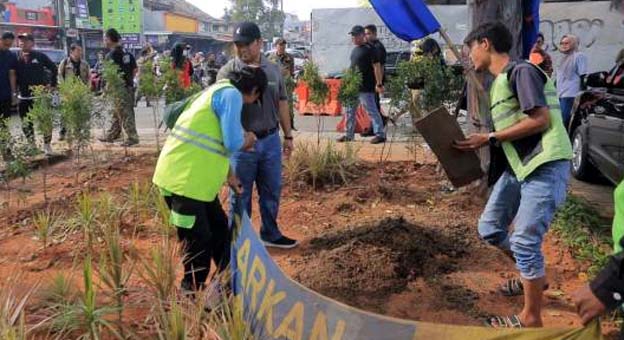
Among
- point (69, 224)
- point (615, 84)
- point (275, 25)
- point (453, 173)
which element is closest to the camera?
point (453, 173)

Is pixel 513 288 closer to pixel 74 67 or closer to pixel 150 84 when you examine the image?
pixel 150 84

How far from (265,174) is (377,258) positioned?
1.06 metres

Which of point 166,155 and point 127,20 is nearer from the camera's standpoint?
point 166,155

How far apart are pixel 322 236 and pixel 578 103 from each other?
4208mm

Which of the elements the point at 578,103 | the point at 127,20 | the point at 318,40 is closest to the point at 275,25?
the point at 127,20

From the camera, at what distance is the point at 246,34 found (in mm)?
4277

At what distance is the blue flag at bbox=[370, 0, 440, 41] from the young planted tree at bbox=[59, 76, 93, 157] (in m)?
3.53

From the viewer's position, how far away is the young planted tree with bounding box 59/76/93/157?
22.6ft

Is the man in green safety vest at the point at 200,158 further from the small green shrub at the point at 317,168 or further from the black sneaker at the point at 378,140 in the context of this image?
the black sneaker at the point at 378,140

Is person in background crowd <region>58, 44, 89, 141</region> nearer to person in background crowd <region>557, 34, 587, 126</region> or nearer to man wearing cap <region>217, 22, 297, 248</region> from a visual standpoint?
man wearing cap <region>217, 22, 297, 248</region>

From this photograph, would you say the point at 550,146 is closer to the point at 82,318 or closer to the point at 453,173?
the point at 453,173

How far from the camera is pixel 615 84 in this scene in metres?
6.82

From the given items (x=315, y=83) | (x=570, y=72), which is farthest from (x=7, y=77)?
(x=570, y=72)

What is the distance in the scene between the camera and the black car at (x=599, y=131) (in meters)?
6.20
